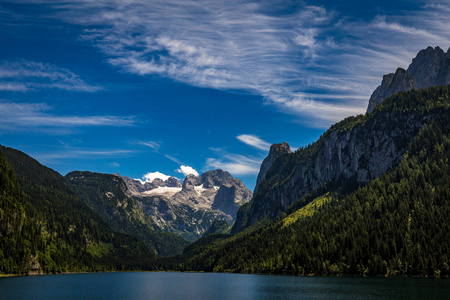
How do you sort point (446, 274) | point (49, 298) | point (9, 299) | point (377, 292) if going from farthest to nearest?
point (446, 274) → point (377, 292) → point (49, 298) → point (9, 299)

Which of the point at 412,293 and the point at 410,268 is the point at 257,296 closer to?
the point at 412,293

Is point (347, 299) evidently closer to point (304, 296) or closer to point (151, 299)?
point (304, 296)

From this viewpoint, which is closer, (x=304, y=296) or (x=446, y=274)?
(x=304, y=296)

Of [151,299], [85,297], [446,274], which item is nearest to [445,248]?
[446,274]

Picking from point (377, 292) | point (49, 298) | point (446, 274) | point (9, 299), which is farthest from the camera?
point (446, 274)

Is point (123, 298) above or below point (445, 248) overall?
below

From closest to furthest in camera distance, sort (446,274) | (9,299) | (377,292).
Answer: (9,299) < (377,292) < (446,274)

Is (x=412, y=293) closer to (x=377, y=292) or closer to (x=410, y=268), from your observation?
(x=377, y=292)

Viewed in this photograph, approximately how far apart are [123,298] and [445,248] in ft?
500

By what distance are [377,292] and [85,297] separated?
322 feet

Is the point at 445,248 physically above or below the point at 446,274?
above

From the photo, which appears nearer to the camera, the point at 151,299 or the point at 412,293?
the point at 412,293

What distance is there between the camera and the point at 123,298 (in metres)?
132

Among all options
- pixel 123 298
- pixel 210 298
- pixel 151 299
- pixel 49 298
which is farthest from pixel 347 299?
pixel 49 298
